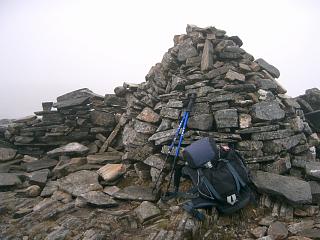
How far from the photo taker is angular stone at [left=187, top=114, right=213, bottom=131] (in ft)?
28.3

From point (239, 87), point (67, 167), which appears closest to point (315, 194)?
point (239, 87)

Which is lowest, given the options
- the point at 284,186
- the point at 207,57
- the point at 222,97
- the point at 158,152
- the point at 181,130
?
the point at 284,186

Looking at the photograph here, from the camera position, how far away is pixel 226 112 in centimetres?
853

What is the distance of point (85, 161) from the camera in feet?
34.7

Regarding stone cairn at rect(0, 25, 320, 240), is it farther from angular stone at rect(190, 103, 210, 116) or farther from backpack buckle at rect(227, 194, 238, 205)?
backpack buckle at rect(227, 194, 238, 205)

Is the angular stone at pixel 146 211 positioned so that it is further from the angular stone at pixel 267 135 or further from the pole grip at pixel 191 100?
the angular stone at pixel 267 135

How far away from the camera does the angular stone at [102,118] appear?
41.4 feet

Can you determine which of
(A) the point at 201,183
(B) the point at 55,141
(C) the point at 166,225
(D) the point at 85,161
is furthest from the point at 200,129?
(B) the point at 55,141

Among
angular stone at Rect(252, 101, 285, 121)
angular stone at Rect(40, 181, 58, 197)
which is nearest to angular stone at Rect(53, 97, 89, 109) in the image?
angular stone at Rect(40, 181, 58, 197)

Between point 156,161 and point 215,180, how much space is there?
252 cm

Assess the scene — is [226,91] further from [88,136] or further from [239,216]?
[88,136]

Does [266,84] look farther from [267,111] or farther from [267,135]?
[267,135]

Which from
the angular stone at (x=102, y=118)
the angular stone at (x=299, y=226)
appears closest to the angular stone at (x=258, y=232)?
the angular stone at (x=299, y=226)

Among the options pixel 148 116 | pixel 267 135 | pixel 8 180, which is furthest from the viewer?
pixel 148 116
